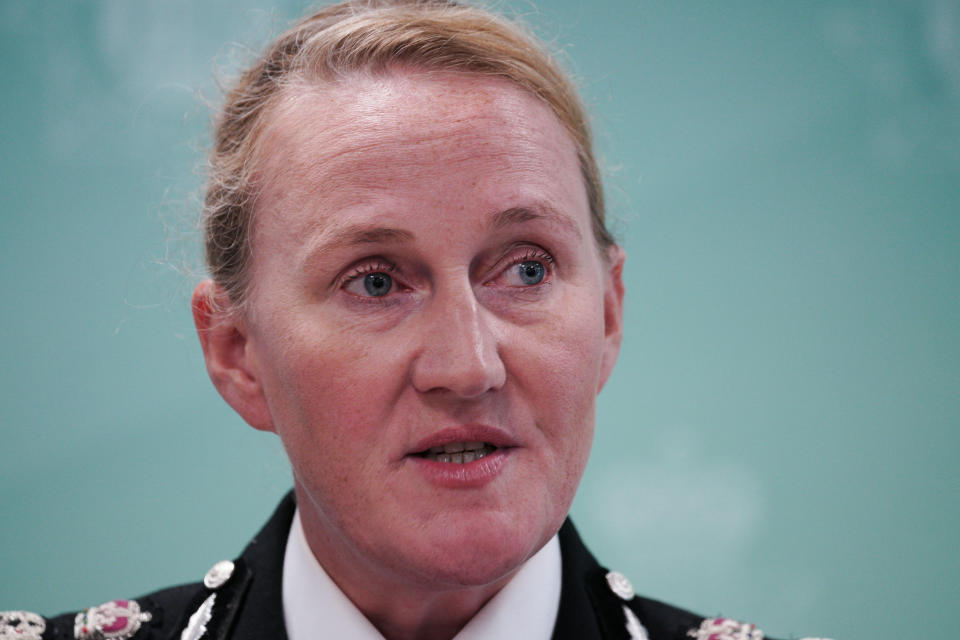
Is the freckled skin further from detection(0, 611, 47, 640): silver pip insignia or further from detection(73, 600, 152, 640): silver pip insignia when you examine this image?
detection(0, 611, 47, 640): silver pip insignia

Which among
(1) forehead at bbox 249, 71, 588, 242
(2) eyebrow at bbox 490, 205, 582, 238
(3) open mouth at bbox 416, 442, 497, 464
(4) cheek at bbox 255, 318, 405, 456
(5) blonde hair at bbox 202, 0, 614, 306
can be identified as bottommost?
(3) open mouth at bbox 416, 442, 497, 464

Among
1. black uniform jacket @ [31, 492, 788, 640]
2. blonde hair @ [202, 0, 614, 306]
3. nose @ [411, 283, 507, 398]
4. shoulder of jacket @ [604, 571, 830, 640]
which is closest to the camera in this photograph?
nose @ [411, 283, 507, 398]

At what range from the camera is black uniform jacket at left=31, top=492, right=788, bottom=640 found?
224 cm

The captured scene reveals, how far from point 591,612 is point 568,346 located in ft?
2.06

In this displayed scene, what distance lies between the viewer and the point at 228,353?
2312 millimetres

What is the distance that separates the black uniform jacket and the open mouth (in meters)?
0.51

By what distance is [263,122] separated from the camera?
2.21 meters

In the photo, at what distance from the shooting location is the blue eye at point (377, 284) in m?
1.98

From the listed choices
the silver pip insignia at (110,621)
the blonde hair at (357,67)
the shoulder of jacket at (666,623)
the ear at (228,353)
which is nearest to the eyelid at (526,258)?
the blonde hair at (357,67)

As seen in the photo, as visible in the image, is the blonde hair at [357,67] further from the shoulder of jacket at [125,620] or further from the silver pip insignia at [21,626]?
the silver pip insignia at [21,626]

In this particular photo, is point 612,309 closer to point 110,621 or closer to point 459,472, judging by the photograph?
point 459,472

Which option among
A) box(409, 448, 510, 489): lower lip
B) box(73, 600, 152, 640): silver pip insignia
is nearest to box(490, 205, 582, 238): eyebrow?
box(409, 448, 510, 489): lower lip

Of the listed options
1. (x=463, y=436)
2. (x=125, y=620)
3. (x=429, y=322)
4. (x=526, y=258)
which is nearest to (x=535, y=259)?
(x=526, y=258)

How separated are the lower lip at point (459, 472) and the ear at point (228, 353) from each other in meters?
0.49
